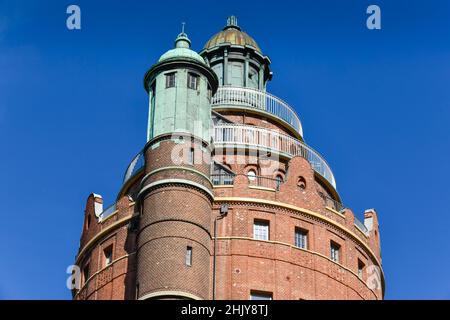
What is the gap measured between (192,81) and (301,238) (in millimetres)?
9558

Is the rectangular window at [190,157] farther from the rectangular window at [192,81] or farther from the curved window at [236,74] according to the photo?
the curved window at [236,74]

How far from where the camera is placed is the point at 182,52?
2729 inches

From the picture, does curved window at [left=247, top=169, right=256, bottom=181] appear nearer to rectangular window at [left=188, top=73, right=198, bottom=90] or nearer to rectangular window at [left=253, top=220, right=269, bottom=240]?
rectangular window at [left=253, top=220, right=269, bottom=240]

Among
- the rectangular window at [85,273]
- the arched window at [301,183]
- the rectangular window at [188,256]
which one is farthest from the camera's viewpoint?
the rectangular window at [85,273]

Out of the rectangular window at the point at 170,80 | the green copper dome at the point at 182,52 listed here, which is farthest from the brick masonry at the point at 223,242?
the green copper dome at the point at 182,52

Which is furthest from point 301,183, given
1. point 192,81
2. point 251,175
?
point 192,81

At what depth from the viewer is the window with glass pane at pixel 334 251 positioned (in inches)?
2761

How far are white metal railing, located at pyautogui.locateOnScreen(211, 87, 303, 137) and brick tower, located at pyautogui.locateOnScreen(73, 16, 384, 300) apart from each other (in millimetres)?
2433

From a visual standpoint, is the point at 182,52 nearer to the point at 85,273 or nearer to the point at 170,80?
the point at 170,80

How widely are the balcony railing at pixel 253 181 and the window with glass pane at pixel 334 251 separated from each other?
4.10 meters

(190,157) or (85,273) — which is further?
(85,273)

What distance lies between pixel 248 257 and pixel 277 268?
151cm

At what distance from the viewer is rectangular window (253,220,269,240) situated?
68.6 meters

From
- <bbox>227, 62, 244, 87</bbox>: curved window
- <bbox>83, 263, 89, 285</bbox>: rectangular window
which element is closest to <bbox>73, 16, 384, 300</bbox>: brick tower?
<bbox>83, 263, 89, 285</bbox>: rectangular window
